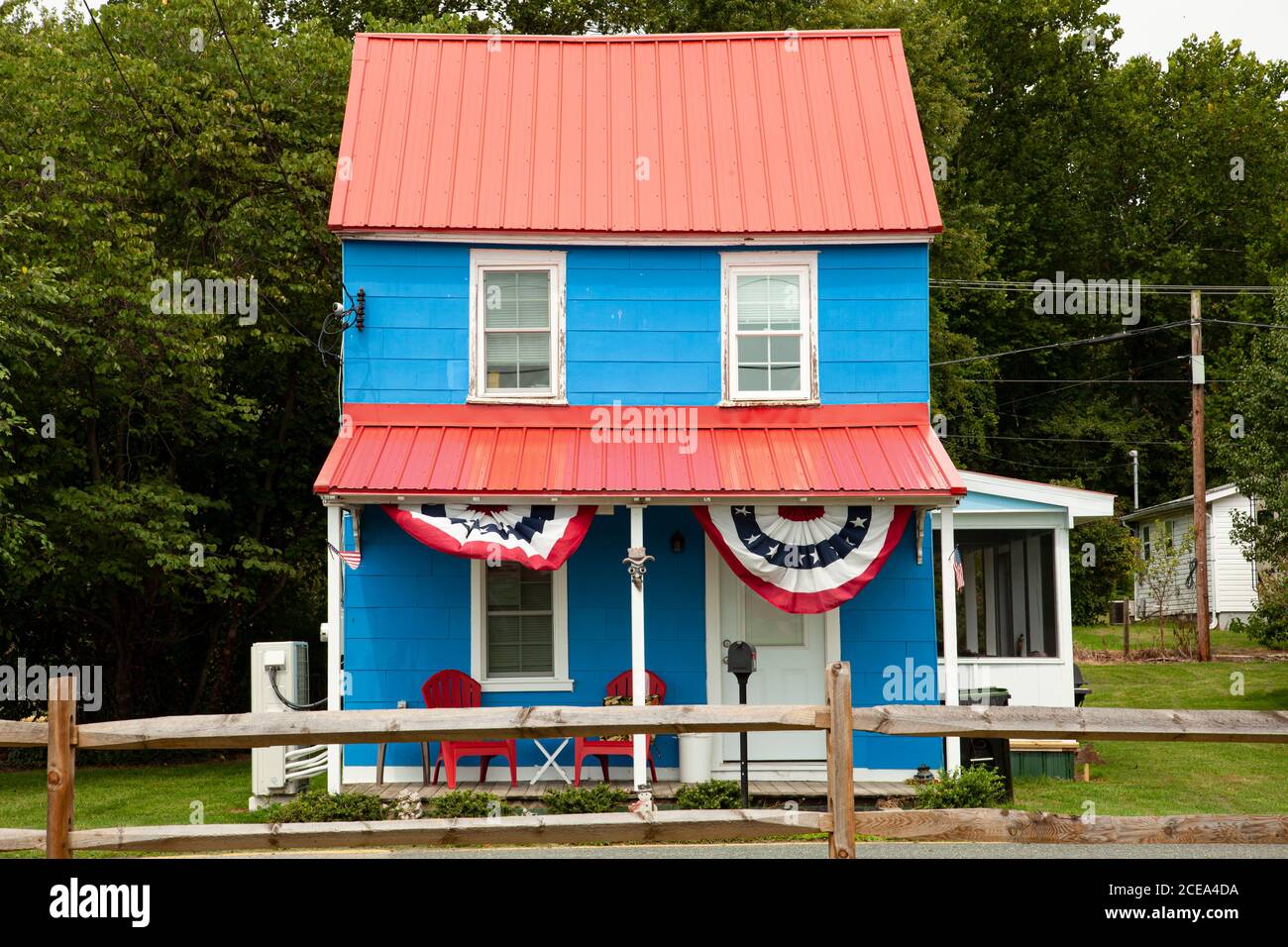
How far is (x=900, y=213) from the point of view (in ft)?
46.2

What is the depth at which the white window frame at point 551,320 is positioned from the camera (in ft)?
45.8

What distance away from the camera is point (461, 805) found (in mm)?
11742

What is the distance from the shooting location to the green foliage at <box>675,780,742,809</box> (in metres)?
11.8

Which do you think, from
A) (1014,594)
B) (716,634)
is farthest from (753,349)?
(1014,594)

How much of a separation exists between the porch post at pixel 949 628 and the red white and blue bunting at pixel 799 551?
0.41 m

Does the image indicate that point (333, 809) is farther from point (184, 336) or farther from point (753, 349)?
point (184, 336)

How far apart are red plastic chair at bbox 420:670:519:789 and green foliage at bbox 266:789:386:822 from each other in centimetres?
113

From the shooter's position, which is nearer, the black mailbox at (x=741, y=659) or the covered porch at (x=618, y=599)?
the black mailbox at (x=741, y=659)

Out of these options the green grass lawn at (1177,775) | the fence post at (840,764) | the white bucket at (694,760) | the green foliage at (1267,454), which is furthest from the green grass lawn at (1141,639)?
the fence post at (840,764)

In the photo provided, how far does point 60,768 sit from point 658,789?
21.6 feet

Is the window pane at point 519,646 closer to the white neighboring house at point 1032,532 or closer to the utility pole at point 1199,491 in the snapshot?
the white neighboring house at point 1032,532

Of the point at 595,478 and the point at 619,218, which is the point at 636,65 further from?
the point at 595,478
